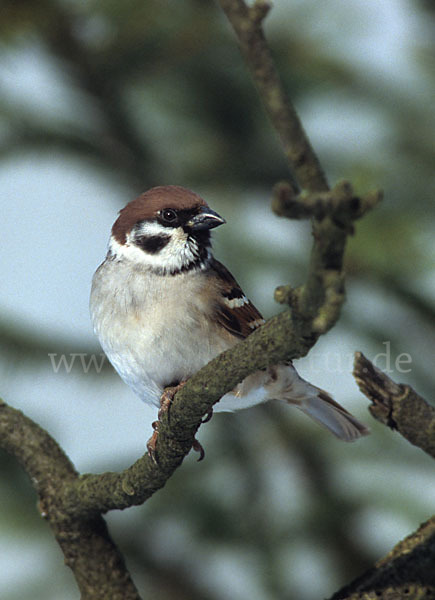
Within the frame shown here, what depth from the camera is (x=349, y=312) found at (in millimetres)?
4137

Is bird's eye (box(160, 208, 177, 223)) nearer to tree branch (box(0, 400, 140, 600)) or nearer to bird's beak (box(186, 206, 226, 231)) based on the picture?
bird's beak (box(186, 206, 226, 231))

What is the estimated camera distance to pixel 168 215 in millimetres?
3732

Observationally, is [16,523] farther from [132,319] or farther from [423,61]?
[423,61]

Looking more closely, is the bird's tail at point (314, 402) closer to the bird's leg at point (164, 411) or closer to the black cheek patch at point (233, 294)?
the black cheek patch at point (233, 294)

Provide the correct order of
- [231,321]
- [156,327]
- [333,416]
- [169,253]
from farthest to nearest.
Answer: [333,416] → [169,253] → [231,321] → [156,327]

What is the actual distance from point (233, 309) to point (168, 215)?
0.53 m

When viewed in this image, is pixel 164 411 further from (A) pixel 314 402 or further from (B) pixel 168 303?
(A) pixel 314 402

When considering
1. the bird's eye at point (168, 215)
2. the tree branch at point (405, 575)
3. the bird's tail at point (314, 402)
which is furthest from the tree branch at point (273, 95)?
the bird's tail at point (314, 402)

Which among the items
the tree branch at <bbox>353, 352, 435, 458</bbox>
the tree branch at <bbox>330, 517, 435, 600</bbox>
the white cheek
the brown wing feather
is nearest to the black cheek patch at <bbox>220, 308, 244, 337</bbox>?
the brown wing feather

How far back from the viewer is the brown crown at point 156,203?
362 cm

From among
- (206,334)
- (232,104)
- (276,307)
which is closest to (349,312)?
(276,307)

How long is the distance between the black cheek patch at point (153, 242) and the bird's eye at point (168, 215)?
76 mm

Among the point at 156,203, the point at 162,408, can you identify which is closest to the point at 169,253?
the point at 156,203

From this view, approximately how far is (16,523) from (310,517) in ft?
4.71
